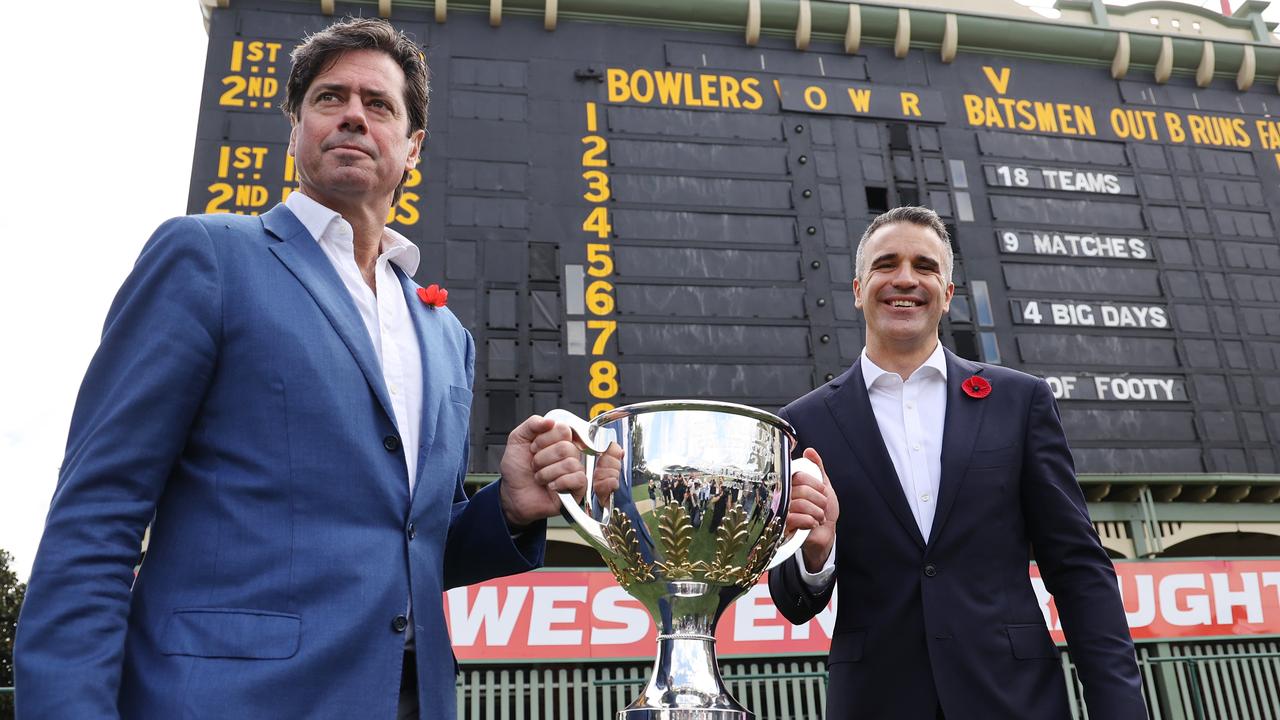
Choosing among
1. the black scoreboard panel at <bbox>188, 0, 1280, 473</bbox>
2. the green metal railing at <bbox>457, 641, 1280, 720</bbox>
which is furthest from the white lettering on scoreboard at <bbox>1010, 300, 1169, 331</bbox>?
the green metal railing at <bbox>457, 641, 1280, 720</bbox>

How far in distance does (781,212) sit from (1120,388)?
11.8ft

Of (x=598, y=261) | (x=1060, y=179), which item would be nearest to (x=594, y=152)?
(x=598, y=261)

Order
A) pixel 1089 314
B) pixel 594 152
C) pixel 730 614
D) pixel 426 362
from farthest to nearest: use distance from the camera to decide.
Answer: pixel 1089 314
pixel 594 152
pixel 730 614
pixel 426 362

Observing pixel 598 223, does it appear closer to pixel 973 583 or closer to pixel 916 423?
pixel 916 423

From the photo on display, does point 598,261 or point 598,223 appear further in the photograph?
point 598,223

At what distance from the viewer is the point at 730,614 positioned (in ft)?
22.9

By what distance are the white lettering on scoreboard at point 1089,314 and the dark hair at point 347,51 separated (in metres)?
8.55

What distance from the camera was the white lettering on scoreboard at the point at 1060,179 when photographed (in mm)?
9594

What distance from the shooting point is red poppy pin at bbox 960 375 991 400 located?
5.41 ft

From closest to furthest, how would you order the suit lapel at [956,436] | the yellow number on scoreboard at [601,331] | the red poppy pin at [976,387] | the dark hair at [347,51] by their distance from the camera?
the dark hair at [347,51] < the suit lapel at [956,436] < the red poppy pin at [976,387] < the yellow number on scoreboard at [601,331]

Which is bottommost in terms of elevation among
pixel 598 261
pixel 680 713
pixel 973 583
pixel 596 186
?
pixel 680 713

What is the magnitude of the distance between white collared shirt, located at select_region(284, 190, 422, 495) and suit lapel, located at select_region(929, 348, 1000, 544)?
0.84 meters

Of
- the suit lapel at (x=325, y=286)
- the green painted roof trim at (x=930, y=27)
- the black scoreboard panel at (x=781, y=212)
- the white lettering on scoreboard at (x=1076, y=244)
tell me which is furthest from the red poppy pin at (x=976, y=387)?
the green painted roof trim at (x=930, y=27)

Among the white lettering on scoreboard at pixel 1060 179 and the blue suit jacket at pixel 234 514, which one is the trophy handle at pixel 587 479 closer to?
the blue suit jacket at pixel 234 514
